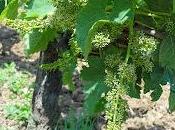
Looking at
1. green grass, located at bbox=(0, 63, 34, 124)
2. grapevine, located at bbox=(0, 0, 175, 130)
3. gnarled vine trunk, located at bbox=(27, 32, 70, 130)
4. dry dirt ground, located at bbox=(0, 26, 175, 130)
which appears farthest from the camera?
dry dirt ground, located at bbox=(0, 26, 175, 130)

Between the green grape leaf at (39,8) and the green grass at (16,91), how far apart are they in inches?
116

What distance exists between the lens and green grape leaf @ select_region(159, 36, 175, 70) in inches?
38.5

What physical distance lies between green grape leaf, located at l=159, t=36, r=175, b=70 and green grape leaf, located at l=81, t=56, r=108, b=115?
14 centimetres

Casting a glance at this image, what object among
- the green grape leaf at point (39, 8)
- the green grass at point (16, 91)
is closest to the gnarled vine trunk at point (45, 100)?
the green grass at point (16, 91)

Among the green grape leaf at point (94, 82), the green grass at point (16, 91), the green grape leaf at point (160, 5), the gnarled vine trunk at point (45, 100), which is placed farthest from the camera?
the green grass at point (16, 91)

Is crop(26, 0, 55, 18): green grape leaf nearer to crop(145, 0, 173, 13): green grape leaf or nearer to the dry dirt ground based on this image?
crop(145, 0, 173, 13): green grape leaf

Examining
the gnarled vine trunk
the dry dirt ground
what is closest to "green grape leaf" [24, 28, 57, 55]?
the gnarled vine trunk

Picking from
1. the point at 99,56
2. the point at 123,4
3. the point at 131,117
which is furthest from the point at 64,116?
the point at 123,4

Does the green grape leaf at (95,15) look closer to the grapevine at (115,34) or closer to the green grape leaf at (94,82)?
the grapevine at (115,34)

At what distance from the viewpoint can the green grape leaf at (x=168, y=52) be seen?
38.5 inches

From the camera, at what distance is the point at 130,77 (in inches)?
32.4

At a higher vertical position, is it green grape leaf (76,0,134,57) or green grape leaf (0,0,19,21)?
green grape leaf (0,0,19,21)

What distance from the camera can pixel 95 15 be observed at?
88 centimetres

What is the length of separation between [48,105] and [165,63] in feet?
6.23
